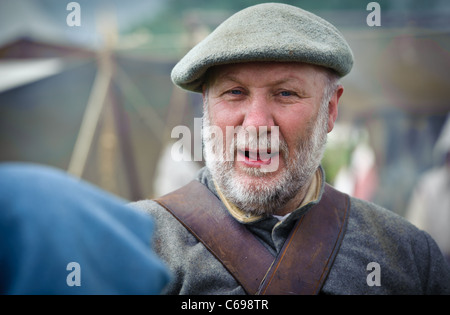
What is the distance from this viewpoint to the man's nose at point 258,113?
1620 millimetres

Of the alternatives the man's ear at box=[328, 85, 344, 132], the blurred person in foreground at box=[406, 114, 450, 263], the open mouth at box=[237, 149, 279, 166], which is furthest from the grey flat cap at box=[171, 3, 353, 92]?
the blurred person in foreground at box=[406, 114, 450, 263]

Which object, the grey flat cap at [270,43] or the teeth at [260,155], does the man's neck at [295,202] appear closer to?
the teeth at [260,155]

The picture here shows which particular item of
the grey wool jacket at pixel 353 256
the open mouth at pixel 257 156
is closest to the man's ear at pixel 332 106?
the grey wool jacket at pixel 353 256

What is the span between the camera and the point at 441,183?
4.81 metres

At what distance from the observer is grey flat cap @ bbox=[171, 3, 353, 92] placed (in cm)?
158

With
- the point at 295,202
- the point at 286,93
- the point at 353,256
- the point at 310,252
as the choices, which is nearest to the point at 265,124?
the point at 286,93

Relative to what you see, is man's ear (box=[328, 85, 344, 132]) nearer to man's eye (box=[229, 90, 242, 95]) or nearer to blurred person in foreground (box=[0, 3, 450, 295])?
blurred person in foreground (box=[0, 3, 450, 295])

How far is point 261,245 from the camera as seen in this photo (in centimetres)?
167

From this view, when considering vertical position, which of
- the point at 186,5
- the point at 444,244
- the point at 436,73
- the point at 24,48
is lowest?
the point at 444,244

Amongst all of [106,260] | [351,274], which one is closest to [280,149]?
[351,274]

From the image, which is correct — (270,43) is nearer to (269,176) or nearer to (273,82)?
(273,82)

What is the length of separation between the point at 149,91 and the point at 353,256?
338 centimetres
